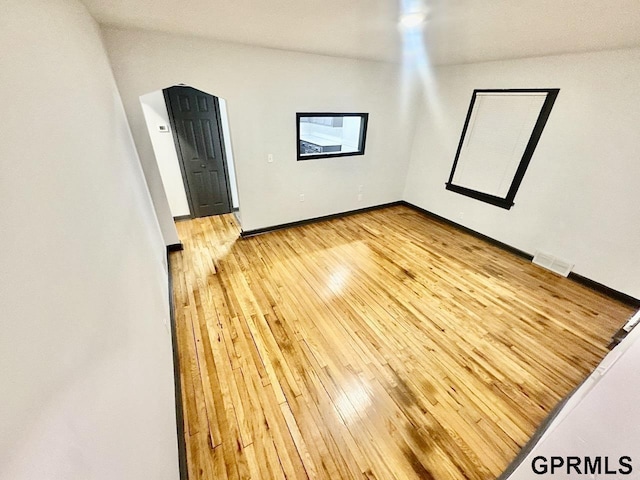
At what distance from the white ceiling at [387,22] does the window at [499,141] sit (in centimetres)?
57

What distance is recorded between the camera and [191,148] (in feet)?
12.6

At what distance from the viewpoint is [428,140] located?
14.3 ft

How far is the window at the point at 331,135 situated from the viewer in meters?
3.69

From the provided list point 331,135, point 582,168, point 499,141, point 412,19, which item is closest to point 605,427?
point 412,19

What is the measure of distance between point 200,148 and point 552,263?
5.33 m

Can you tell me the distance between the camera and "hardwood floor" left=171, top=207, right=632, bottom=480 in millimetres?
1496

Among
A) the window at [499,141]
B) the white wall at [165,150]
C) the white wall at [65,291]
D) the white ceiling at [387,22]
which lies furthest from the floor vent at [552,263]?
the white wall at [165,150]

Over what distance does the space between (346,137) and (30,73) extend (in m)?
4.25

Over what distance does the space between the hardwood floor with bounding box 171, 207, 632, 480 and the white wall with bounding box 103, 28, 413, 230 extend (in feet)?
3.29

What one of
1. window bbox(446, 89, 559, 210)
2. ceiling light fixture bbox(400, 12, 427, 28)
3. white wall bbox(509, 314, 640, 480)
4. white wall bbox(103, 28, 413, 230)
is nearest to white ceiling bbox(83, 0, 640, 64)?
ceiling light fixture bbox(400, 12, 427, 28)

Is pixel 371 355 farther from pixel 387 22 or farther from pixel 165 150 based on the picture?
pixel 165 150

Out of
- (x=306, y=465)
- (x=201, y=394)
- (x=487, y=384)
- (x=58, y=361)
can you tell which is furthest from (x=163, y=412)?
(x=487, y=384)

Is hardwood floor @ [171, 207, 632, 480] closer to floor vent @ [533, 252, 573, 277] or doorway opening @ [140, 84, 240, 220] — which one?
floor vent @ [533, 252, 573, 277]

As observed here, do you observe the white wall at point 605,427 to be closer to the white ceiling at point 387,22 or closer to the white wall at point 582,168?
the white ceiling at point 387,22
